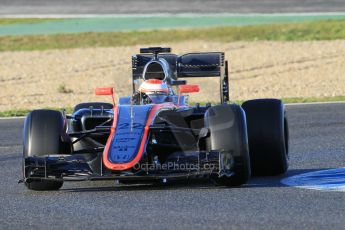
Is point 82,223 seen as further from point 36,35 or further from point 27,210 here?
point 36,35

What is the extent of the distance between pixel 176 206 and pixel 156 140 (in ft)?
5.61

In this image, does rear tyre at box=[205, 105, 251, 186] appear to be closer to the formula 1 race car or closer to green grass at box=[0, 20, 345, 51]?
the formula 1 race car

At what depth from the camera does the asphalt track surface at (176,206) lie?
932 centimetres

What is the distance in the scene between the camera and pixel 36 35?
3528 centimetres

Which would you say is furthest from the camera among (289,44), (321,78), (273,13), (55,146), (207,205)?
(273,13)

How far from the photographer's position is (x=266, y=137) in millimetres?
12484

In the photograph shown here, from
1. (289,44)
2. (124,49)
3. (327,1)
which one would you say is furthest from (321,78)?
(327,1)

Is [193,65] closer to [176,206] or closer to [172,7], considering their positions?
[176,206]

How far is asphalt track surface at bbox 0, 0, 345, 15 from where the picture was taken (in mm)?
35812

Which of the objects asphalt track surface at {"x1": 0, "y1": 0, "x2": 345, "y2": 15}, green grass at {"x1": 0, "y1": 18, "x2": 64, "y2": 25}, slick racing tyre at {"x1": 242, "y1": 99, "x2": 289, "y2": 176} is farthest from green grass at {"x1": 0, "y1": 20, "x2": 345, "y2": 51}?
slick racing tyre at {"x1": 242, "y1": 99, "x2": 289, "y2": 176}

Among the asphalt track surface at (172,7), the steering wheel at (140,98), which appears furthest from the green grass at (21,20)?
the steering wheel at (140,98)

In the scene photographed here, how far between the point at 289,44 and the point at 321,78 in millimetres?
5651

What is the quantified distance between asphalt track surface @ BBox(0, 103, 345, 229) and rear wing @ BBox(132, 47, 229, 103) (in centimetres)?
140

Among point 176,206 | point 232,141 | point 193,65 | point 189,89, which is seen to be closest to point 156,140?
point 232,141
